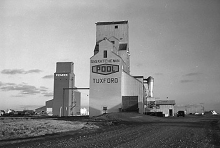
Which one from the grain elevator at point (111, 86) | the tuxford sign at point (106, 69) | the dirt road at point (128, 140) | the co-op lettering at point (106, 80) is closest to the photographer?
the dirt road at point (128, 140)

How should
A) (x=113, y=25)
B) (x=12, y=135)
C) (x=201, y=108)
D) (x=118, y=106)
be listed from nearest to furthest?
(x=12, y=135) < (x=118, y=106) < (x=113, y=25) < (x=201, y=108)

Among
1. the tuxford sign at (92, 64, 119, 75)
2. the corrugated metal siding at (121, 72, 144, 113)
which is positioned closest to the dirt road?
the corrugated metal siding at (121, 72, 144, 113)

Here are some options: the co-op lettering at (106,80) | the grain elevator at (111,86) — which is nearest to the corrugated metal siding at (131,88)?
the grain elevator at (111,86)

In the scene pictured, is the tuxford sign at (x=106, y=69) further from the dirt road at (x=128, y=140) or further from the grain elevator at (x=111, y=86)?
the dirt road at (x=128, y=140)

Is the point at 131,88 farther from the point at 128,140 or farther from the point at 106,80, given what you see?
the point at 128,140

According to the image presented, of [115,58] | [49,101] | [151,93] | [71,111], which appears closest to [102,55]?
[115,58]

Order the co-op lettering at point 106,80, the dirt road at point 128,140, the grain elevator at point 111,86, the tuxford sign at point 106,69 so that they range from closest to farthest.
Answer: the dirt road at point 128,140 → the grain elevator at point 111,86 → the co-op lettering at point 106,80 → the tuxford sign at point 106,69

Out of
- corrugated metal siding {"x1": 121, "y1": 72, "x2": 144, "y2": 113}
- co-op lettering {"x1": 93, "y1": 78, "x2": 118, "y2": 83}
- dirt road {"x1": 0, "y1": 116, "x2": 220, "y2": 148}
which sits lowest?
dirt road {"x1": 0, "y1": 116, "x2": 220, "y2": 148}

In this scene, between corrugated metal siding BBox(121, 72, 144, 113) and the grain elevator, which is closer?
the grain elevator

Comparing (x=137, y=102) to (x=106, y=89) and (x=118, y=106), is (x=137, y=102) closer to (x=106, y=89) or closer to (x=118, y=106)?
(x=118, y=106)

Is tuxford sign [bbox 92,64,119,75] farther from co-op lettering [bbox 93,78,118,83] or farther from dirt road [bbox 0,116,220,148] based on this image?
dirt road [bbox 0,116,220,148]

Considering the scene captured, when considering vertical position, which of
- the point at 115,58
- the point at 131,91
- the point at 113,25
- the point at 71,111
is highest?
the point at 113,25

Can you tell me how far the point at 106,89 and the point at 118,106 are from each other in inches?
165

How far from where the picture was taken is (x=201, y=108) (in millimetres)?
110688
